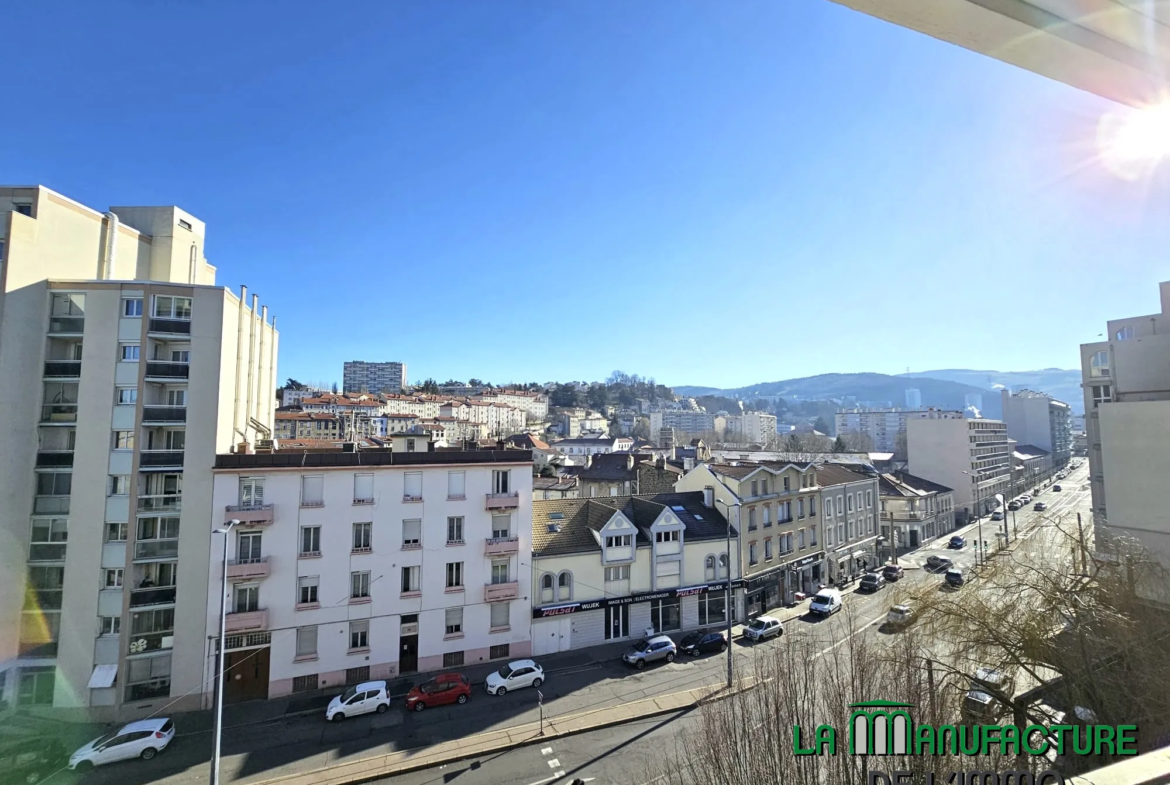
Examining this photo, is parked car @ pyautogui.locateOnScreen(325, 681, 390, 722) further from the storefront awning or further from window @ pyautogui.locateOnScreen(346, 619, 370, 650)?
the storefront awning

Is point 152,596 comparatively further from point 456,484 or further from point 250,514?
point 456,484

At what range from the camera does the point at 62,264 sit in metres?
18.8

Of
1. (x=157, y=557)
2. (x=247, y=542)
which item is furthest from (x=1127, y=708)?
(x=157, y=557)

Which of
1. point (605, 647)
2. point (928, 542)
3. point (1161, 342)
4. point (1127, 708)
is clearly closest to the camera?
point (1127, 708)

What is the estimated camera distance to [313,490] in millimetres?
19203

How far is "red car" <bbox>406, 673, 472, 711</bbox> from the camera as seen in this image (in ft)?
55.6

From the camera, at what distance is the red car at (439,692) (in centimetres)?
1695

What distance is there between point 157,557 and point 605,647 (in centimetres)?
1689

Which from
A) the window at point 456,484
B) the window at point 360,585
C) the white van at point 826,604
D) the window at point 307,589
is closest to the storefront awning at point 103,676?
the window at point 307,589

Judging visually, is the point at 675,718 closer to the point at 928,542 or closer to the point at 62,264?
the point at 62,264

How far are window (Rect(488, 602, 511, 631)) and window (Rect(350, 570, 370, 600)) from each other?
4706 millimetres

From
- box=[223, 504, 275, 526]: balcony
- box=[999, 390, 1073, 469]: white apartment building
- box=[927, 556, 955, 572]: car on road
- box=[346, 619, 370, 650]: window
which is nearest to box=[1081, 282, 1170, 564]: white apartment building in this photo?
box=[927, 556, 955, 572]: car on road

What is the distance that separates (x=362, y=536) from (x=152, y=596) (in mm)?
6717

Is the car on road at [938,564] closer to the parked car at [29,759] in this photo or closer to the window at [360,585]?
the window at [360,585]
